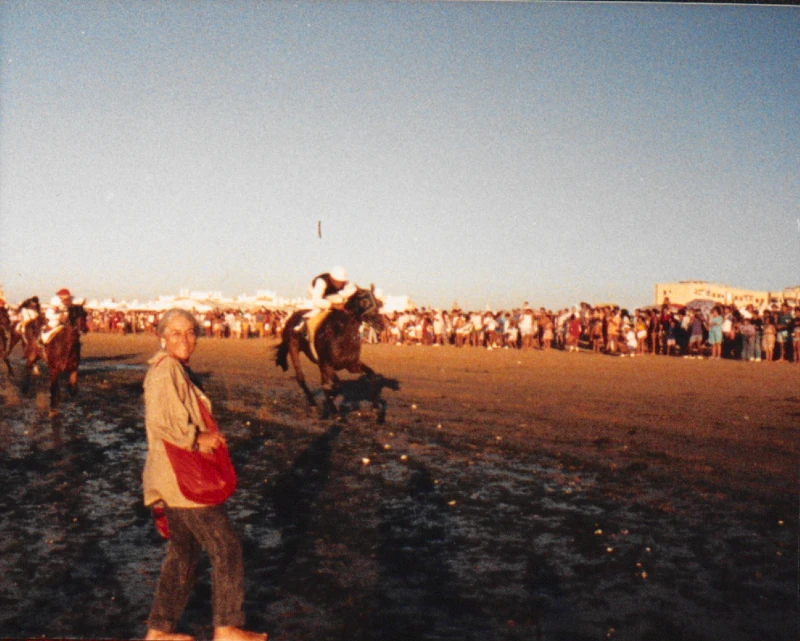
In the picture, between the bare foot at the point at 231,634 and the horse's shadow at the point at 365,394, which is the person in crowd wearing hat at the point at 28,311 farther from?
the bare foot at the point at 231,634

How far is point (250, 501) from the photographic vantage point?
283 inches

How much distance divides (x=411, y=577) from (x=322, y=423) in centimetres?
683

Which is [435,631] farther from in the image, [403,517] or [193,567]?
[403,517]

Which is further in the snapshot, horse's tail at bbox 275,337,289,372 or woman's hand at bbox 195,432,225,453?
horse's tail at bbox 275,337,289,372

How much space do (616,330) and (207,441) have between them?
2519cm

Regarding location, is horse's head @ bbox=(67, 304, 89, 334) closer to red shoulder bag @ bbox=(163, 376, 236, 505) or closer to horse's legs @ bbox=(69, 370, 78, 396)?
horse's legs @ bbox=(69, 370, 78, 396)

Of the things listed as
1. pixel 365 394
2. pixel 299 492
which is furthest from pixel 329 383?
pixel 299 492

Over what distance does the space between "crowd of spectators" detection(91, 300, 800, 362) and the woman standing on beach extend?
10888 mm

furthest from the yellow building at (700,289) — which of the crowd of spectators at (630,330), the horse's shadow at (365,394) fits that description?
the horse's shadow at (365,394)

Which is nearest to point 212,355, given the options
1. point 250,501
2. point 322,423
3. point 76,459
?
point 322,423

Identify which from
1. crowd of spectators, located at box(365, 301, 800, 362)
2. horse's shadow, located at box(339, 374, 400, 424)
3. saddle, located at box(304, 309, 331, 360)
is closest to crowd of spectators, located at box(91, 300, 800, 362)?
crowd of spectators, located at box(365, 301, 800, 362)

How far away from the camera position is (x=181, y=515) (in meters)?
3.94

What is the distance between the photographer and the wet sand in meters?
4.61

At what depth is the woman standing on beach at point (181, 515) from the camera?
391cm
